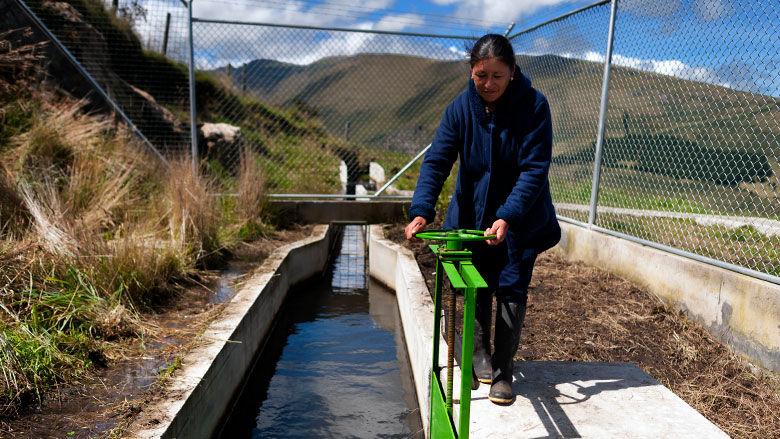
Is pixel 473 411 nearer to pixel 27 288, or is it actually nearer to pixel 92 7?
pixel 27 288

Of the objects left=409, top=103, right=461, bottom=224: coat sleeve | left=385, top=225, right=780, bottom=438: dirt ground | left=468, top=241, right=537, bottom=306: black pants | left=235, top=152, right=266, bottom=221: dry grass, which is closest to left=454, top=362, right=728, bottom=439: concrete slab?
left=385, top=225, right=780, bottom=438: dirt ground

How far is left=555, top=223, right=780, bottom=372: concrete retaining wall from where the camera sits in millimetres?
3407

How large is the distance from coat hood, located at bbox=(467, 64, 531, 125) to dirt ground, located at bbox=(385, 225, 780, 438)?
1769mm

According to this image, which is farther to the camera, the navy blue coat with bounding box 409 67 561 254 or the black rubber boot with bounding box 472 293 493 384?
the black rubber boot with bounding box 472 293 493 384

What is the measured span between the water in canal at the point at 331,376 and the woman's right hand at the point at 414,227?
176 cm

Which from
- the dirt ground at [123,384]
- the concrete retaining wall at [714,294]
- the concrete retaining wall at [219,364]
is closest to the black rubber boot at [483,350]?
the concrete retaining wall at [219,364]

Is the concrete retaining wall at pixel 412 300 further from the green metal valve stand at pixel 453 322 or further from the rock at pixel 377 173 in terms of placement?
the rock at pixel 377 173

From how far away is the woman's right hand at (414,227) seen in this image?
2443 millimetres

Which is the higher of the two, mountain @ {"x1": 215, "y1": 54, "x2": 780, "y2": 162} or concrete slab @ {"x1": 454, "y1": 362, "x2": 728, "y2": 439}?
mountain @ {"x1": 215, "y1": 54, "x2": 780, "y2": 162}

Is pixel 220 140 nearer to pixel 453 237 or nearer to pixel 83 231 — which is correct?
pixel 83 231

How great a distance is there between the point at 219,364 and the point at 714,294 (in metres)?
3.34

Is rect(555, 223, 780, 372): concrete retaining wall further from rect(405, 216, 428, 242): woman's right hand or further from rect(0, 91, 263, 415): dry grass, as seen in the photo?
rect(0, 91, 263, 415): dry grass

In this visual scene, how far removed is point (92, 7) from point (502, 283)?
38.6ft

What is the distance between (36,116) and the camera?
6.36 meters
